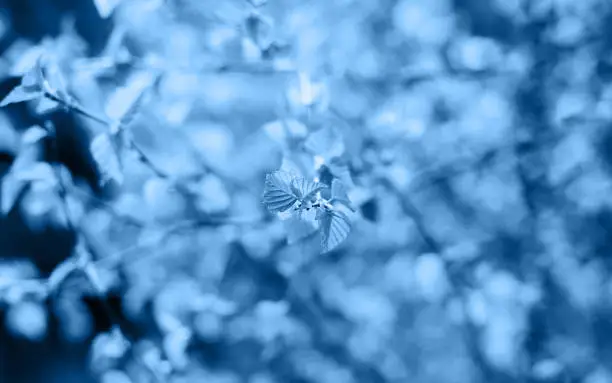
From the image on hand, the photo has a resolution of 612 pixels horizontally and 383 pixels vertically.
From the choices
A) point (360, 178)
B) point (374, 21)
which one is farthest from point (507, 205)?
point (374, 21)

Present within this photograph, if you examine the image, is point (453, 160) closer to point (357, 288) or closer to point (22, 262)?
point (357, 288)

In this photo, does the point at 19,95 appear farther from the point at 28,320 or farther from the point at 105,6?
the point at 28,320

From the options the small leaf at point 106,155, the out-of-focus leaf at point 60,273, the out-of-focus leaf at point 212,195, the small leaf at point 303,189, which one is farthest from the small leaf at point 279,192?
the out-of-focus leaf at point 60,273

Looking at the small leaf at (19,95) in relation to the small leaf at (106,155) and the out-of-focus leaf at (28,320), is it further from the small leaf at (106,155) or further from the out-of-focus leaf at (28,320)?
the out-of-focus leaf at (28,320)

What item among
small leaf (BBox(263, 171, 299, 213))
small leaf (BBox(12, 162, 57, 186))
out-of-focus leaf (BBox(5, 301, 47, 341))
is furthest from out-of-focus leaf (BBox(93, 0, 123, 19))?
out-of-focus leaf (BBox(5, 301, 47, 341))

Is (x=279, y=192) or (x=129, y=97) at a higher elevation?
(x=129, y=97)

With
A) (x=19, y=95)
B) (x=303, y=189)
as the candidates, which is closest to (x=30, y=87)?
(x=19, y=95)

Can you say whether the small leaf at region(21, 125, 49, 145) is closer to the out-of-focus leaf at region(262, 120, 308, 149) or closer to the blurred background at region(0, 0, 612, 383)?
the blurred background at region(0, 0, 612, 383)
